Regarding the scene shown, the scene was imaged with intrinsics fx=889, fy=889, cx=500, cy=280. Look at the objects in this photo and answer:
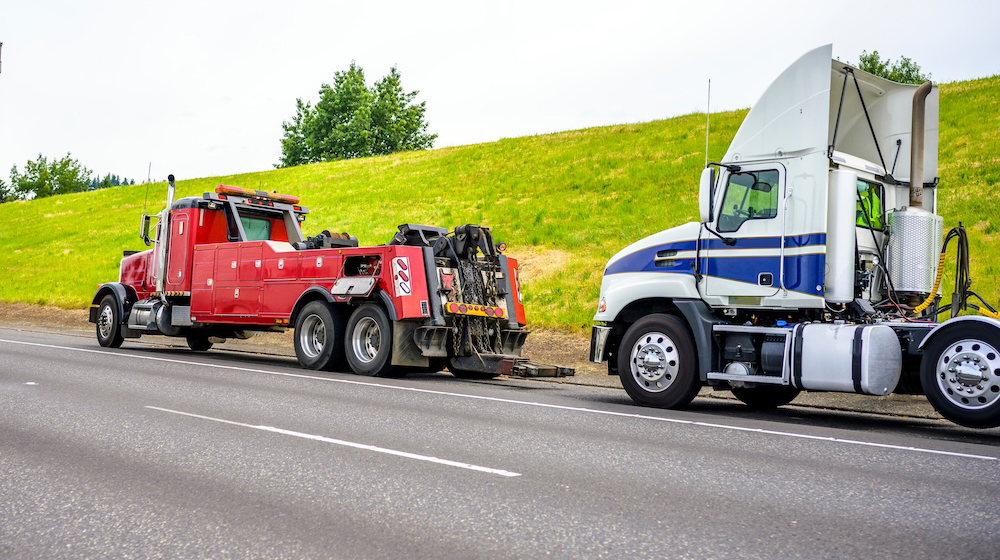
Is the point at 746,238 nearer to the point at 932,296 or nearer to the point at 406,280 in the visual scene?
the point at 932,296

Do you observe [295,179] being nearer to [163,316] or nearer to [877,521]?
[163,316]

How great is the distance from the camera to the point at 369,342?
1398 centimetres

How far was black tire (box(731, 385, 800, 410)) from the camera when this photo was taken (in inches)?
435

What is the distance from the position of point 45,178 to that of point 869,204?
351 feet

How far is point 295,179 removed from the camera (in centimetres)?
5141

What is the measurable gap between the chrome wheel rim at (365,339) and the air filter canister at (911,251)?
7436 mm

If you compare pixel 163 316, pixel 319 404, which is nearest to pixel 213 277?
pixel 163 316

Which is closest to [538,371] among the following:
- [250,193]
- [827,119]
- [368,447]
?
[827,119]

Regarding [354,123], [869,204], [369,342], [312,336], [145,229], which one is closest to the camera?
[869,204]

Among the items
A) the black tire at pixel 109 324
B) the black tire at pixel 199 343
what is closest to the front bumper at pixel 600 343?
the black tire at pixel 199 343

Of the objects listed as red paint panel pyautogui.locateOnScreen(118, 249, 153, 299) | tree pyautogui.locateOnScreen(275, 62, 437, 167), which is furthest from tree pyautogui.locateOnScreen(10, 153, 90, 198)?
red paint panel pyautogui.locateOnScreen(118, 249, 153, 299)

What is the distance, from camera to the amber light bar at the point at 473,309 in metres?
13.4

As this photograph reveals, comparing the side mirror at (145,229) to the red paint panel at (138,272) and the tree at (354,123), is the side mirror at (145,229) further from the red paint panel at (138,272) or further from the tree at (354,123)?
the tree at (354,123)

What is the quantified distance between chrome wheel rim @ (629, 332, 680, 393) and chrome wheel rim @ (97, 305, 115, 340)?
498 inches
